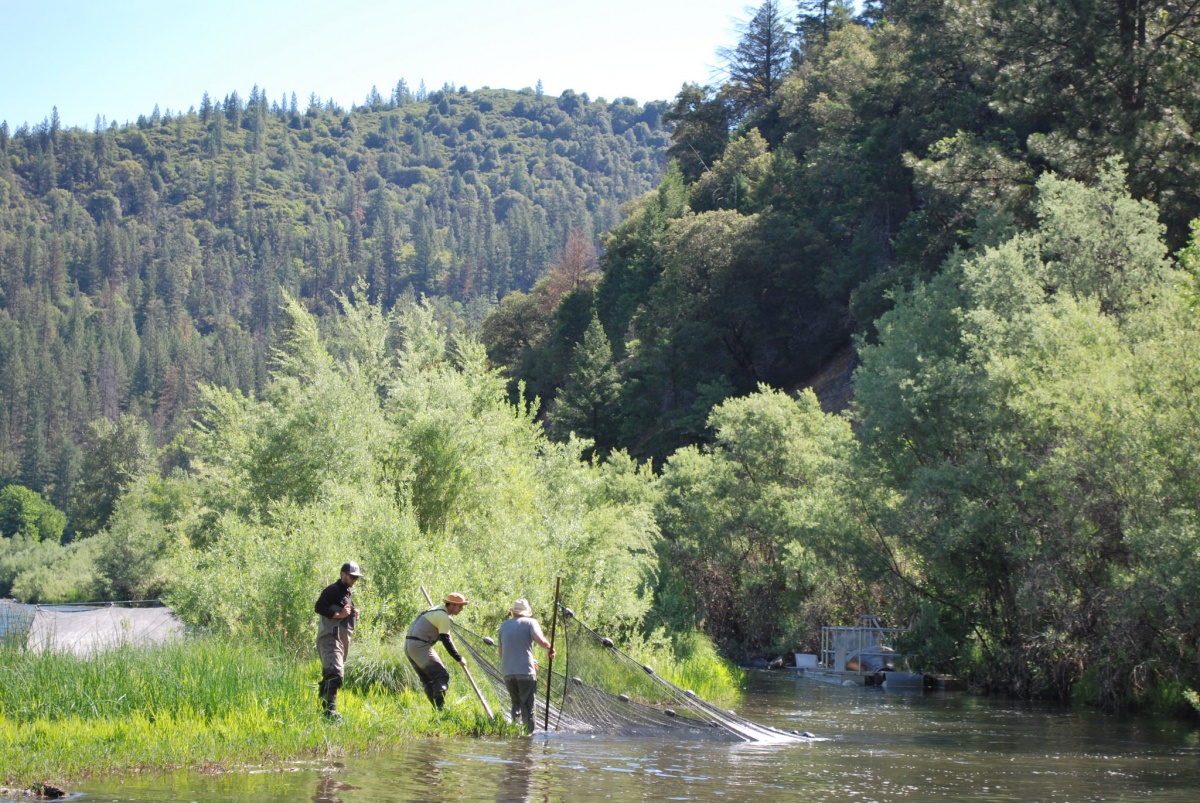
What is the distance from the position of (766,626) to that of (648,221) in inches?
1965

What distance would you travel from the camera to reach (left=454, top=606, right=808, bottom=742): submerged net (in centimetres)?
1944

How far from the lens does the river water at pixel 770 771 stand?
1312cm

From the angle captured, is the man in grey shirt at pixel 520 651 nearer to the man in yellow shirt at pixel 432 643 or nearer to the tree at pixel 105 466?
the man in yellow shirt at pixel 432 643

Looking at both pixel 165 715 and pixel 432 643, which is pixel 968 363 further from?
pixel 165 715

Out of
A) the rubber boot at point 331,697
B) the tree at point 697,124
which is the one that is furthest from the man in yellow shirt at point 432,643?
the tree at point 697,124

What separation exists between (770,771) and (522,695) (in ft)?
13.4

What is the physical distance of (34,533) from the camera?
14675 centimetres

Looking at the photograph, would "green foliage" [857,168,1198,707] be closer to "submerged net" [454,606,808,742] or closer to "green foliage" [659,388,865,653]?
"green foliage" [659,388,865,653]

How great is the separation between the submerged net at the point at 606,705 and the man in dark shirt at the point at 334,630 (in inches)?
134

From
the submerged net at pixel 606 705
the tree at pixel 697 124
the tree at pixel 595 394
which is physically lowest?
the submerged net at pixel 606 705

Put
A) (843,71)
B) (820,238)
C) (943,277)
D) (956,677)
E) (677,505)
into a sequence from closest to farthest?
(956,677) → (943,277) → (677,505) → (820,238) → (843,71)

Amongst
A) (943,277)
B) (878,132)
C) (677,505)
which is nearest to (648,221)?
(878,132)

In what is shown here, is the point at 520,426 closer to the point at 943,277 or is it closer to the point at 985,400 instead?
the point at 985,400

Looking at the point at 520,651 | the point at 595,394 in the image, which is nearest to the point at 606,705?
the point at 520,651
